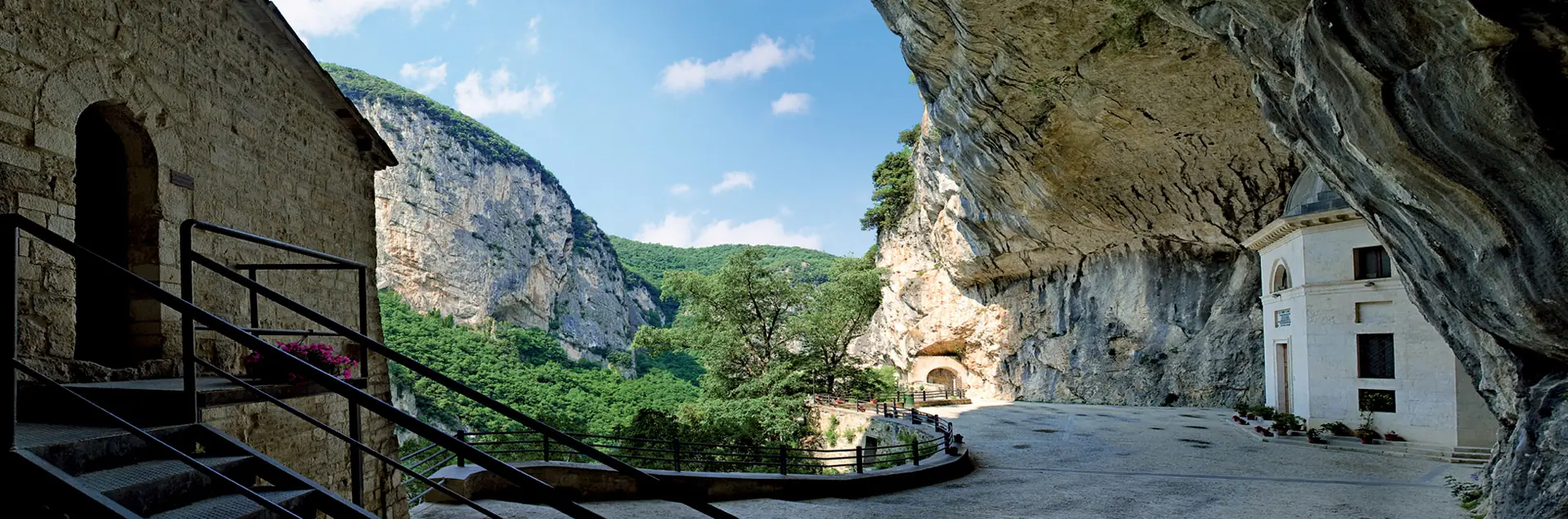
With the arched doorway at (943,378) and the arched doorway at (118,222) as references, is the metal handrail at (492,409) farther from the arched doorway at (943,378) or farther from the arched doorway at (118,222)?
the arched doorway at (943,378)

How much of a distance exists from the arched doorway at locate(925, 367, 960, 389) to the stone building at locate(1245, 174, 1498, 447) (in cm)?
2357

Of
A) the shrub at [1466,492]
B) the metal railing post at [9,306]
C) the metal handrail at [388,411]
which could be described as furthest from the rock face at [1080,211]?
the metal railing post at [9,306]

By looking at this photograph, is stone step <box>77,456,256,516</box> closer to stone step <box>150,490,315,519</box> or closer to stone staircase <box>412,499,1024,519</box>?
stone step <box>150,490,315,519</box>

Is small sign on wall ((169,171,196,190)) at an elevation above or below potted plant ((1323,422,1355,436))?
above

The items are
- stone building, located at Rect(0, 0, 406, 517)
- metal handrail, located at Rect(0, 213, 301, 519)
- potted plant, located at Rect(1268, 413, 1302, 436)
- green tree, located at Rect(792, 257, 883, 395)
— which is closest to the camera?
metal handrail, located at Rect(0, 213, 301, 519)

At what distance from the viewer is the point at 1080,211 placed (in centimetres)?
2502

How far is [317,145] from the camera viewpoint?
27.6 feet

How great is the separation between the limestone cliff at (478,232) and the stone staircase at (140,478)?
64.0m

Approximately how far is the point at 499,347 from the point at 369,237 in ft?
155

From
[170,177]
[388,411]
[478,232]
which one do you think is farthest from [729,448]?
[478,232]

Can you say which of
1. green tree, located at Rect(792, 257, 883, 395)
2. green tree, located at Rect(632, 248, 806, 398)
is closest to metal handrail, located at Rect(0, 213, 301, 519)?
green tree, located at Rect(792, 257, 883, 395)

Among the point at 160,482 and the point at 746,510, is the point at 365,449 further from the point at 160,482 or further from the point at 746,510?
the point at 746,510

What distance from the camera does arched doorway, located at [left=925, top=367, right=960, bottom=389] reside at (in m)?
40.7

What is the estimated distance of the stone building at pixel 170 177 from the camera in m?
4.79
